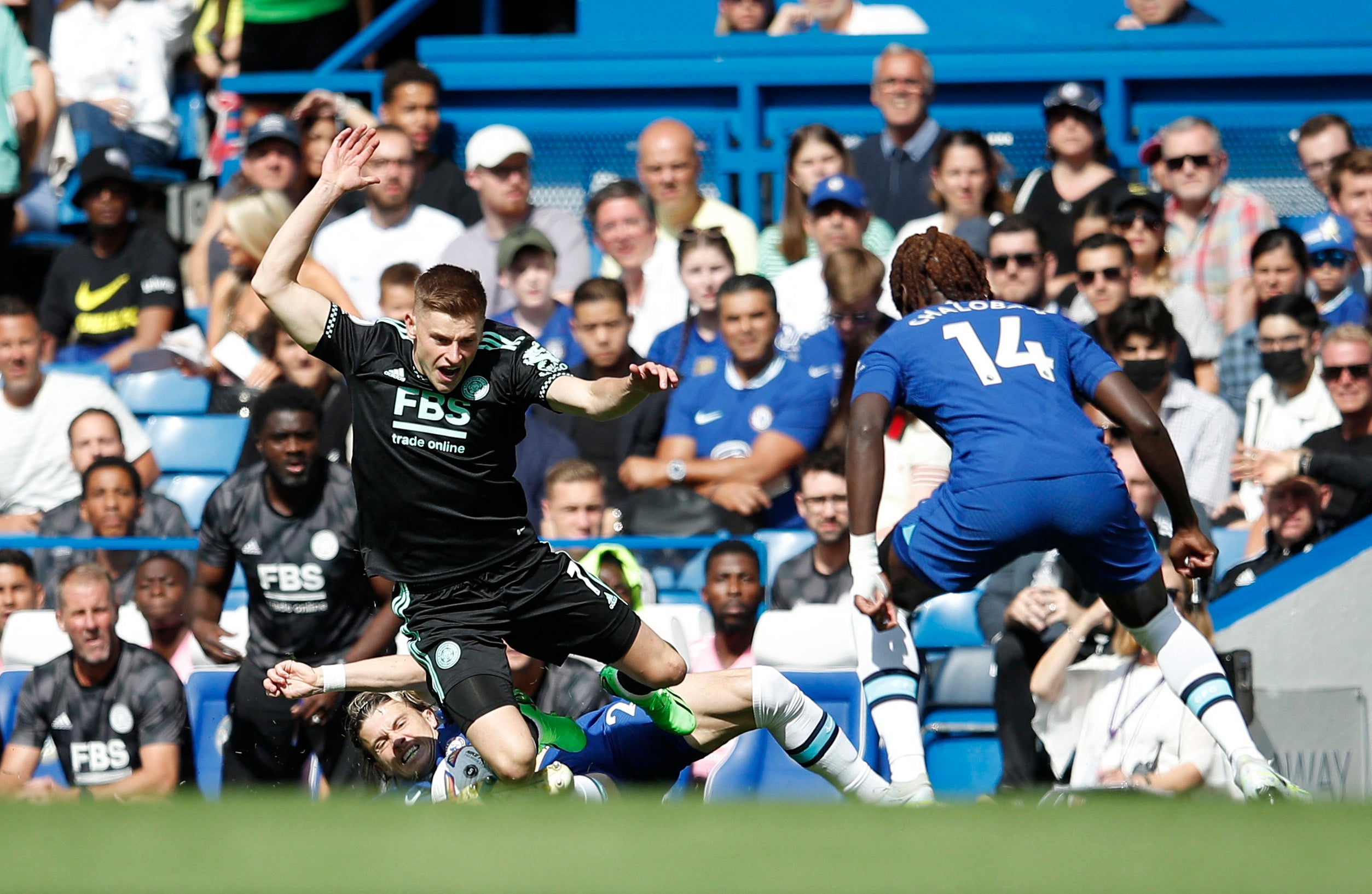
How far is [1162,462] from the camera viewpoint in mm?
5578

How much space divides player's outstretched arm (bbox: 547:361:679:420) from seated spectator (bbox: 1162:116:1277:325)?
4854 millimetres

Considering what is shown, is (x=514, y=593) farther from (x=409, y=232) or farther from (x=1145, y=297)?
(x=409, y=232)

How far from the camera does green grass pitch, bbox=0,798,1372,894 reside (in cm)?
243

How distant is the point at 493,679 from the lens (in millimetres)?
5266

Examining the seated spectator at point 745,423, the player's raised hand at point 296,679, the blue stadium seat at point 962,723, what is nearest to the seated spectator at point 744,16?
the seated spectator at point 745,423

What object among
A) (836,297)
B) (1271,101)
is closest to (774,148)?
(836,297)

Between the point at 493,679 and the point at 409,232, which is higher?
Answer: the point at 409,232

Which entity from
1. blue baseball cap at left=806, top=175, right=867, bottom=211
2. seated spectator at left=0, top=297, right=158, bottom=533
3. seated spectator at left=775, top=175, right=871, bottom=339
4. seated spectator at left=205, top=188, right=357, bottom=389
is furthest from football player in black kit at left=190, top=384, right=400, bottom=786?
blue baseball cap at left=806, top=175, right=867, bottom=211

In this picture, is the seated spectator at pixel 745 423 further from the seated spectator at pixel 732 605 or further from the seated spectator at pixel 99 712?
the seated spectator at pixel 99 712

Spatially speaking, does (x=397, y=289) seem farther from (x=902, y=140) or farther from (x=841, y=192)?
(x=902, y=140)

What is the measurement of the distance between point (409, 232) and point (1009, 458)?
5.47 metres

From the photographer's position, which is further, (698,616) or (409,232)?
(409,232)

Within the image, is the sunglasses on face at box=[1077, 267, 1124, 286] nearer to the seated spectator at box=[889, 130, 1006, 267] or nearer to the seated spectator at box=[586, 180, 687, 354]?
the seated spectator at box=[889, 130, 1006, 267]

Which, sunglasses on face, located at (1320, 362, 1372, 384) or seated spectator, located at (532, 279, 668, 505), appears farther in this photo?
seated spectator, located at (532, 279, 668, 505)
